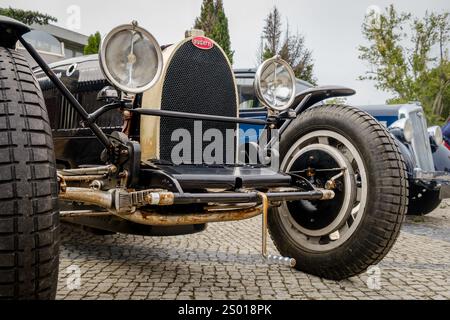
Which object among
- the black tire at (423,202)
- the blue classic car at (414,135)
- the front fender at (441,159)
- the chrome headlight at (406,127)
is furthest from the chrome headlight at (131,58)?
the front fender at (441,159)

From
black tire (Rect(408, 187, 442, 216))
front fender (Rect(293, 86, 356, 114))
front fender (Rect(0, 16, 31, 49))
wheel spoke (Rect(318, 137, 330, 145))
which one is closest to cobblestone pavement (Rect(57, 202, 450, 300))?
wheel spoke (Rect(318, 137, 330, 145))

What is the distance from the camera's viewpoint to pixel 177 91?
2.62m

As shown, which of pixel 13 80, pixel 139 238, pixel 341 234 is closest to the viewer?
pixel 13 80

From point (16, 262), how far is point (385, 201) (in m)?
1.95

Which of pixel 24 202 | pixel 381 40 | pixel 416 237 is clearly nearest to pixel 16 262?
pixel 24 202

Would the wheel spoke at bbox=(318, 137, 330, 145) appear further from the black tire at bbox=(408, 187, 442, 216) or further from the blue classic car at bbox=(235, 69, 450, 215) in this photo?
the black tire at bbox=(408, 187, 442, 216)

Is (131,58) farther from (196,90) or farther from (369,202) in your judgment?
(369,202)

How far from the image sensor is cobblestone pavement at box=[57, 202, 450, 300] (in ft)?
8.17

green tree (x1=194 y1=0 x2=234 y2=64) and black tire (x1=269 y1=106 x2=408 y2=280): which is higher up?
green tree (x1=194 y1=0 x2=234 y2=64)

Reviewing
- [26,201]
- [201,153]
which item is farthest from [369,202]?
[26,201]

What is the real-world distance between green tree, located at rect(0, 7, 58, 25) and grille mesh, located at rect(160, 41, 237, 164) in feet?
84.1

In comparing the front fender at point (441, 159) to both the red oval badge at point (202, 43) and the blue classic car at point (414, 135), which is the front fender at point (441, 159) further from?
the red oval badge at point (202, 43)

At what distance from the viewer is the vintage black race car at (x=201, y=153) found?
2057 millimetres
